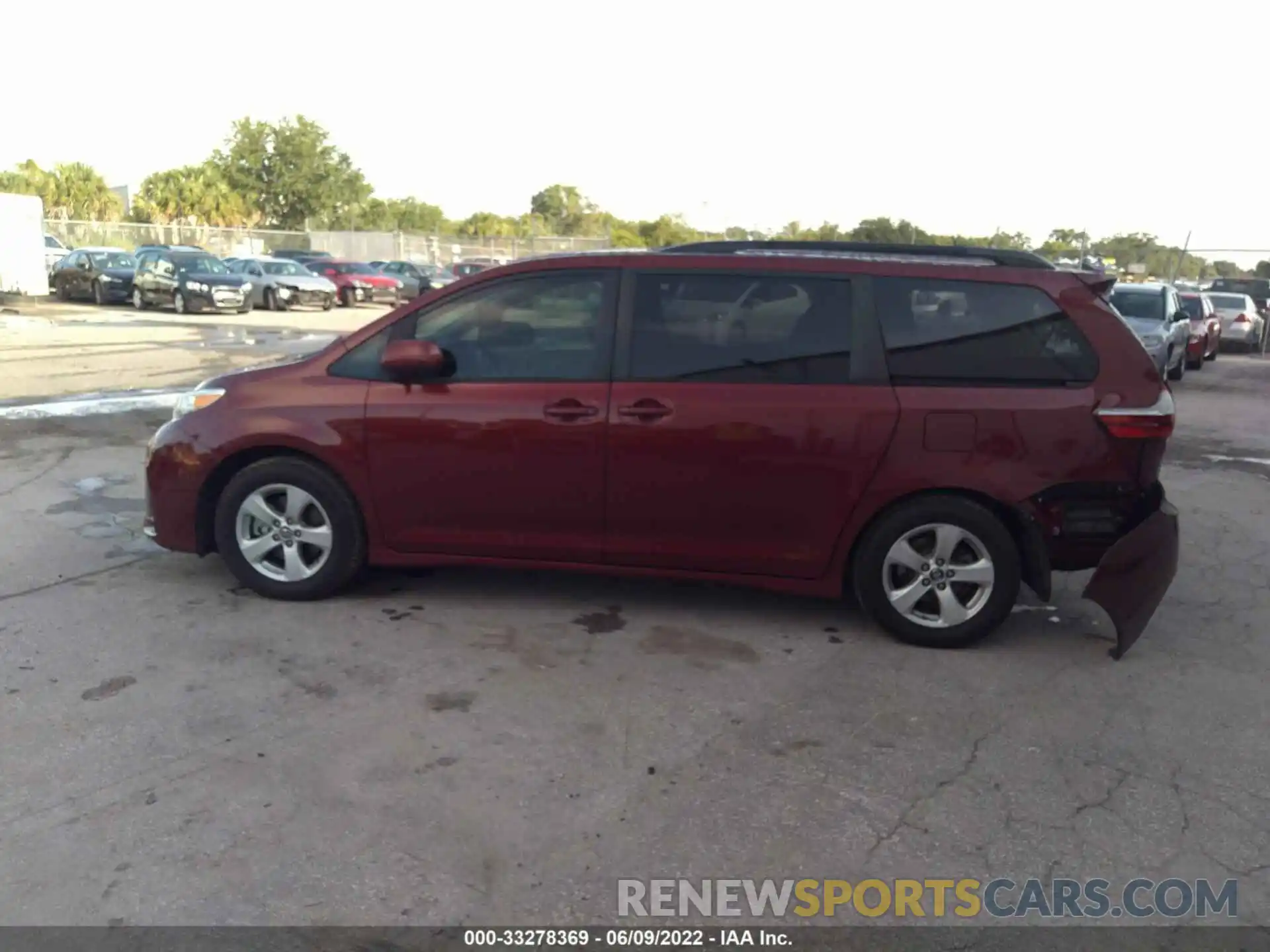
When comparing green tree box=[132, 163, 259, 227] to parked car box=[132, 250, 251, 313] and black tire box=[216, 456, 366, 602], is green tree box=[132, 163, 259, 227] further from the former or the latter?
black tire box=[216, 456, 366, 602]

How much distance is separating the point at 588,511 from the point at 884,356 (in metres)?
1.54

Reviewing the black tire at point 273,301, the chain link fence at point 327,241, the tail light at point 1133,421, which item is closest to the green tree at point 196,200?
the chain link fence at point 327,241

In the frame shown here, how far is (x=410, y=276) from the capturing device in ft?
124

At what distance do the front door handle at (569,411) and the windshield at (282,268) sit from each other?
85.6 ft

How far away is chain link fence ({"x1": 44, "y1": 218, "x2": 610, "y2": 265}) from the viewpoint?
4191 cm

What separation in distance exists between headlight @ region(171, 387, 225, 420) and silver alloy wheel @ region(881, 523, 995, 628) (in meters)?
3.36

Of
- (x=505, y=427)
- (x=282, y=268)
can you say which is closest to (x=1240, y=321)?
(x=282, y=268)

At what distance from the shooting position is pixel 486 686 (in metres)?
4.44

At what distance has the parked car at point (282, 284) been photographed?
28547mm

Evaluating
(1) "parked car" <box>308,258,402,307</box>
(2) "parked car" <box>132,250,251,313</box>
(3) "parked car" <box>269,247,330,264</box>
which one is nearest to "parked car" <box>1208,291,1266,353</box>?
(2) "parked car" <box>132,250,251,313</box>

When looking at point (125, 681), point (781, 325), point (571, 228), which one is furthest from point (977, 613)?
point (571, 228)

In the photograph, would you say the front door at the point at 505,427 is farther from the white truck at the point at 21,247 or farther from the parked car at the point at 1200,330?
the white truck at the point at 21,247

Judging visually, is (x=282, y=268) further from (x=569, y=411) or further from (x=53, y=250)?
(x=569, y=411)

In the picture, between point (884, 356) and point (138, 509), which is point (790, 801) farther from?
point (138, 509)
